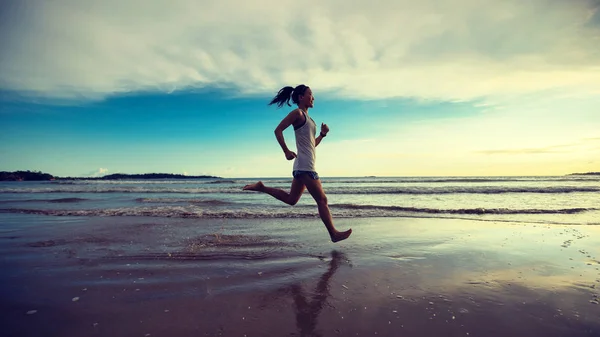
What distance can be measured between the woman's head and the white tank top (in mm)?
219

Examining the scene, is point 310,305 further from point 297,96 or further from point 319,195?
point 297,96

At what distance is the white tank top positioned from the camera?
512 cm

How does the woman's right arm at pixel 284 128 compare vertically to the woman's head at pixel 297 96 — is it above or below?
below

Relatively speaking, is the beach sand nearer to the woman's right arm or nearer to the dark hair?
the woman's right arm

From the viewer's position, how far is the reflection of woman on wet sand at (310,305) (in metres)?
2.56

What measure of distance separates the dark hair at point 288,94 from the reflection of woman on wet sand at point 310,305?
2.82m

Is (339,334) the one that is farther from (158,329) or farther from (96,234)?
(96,234)

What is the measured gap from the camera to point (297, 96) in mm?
5285

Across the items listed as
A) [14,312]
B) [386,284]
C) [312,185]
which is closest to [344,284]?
[386,284]

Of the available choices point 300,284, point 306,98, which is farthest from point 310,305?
point 306,98

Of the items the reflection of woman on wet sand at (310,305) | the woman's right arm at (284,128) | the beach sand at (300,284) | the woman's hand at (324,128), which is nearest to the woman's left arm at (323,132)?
the woman's hand at (324,128)

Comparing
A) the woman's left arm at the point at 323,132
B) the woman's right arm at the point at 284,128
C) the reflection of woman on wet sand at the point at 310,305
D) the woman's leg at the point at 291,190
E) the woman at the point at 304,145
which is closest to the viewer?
the reflection of woman on wet sand at the point at 310,305

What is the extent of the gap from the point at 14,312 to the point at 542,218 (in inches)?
437

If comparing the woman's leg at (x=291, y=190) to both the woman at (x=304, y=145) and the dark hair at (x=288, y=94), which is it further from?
the dark hair at (x=288, y=94)
